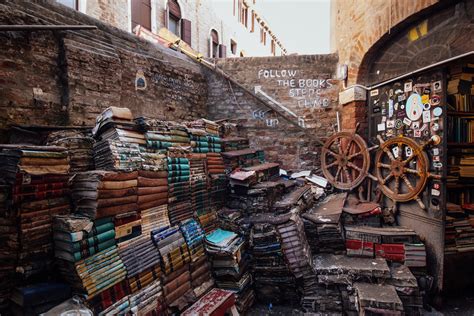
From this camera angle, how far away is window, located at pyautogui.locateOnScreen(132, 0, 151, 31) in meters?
10.4

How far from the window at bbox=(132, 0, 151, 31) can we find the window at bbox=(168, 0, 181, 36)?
1204 mm

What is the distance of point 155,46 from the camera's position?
258 inches

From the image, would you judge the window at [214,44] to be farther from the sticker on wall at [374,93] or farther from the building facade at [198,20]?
the sticker on wall at [374,93]

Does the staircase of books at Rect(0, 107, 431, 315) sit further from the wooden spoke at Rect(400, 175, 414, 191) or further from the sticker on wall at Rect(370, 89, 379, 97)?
the sticker on wall at Rect(370, 89, 379, 97)

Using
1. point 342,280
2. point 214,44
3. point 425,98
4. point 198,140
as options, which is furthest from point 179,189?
point 214,44

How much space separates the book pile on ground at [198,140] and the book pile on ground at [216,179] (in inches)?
6.2

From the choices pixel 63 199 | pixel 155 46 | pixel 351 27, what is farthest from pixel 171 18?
pixel 63 199

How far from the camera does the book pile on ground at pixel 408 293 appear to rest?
3.64 meters

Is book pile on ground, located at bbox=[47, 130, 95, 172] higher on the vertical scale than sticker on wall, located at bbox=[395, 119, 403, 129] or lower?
lower

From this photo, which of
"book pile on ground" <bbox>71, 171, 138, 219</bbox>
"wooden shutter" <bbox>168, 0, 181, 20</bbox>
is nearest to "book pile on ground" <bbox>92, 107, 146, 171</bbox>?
"book pile on ground" <bbox>71, 171, 138, 219</bbox>

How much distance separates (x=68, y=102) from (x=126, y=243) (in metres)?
2.78

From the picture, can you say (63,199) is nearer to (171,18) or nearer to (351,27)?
(351,27)

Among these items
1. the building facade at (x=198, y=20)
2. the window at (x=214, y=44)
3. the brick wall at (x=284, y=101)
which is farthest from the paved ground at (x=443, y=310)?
the window at (x=214, y=44)

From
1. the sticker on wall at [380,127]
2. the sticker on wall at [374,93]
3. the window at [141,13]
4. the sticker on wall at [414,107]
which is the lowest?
the sticker on wall at [380,127]
